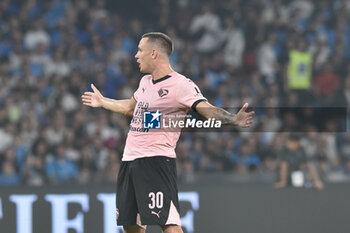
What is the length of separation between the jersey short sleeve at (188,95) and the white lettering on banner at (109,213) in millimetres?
2663

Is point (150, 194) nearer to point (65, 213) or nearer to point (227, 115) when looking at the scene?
point (227, 115)

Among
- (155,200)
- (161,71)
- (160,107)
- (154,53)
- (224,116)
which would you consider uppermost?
(154,53)

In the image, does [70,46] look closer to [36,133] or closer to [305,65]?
[36,133]

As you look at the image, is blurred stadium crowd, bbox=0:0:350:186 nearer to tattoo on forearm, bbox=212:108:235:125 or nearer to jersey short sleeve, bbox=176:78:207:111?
jersey short sleeve, bbox=176:78:207:111

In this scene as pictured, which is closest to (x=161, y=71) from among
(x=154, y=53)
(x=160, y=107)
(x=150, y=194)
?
(x=154, y=53)

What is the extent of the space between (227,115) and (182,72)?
8.05 meters

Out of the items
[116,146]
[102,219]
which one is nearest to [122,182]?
[102,219]

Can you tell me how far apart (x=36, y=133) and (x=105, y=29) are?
11.6 feet

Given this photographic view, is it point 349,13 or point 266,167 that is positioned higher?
point 349,13

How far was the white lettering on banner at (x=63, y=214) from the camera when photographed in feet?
27.7

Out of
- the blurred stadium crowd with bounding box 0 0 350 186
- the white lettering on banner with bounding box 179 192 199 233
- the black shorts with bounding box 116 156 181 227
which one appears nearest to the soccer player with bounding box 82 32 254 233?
the black shorts with bounding box 116 156 181 227

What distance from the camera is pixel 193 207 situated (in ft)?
28.5

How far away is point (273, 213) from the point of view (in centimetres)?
874

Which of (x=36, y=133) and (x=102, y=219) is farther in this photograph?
(x=36, y=133)
